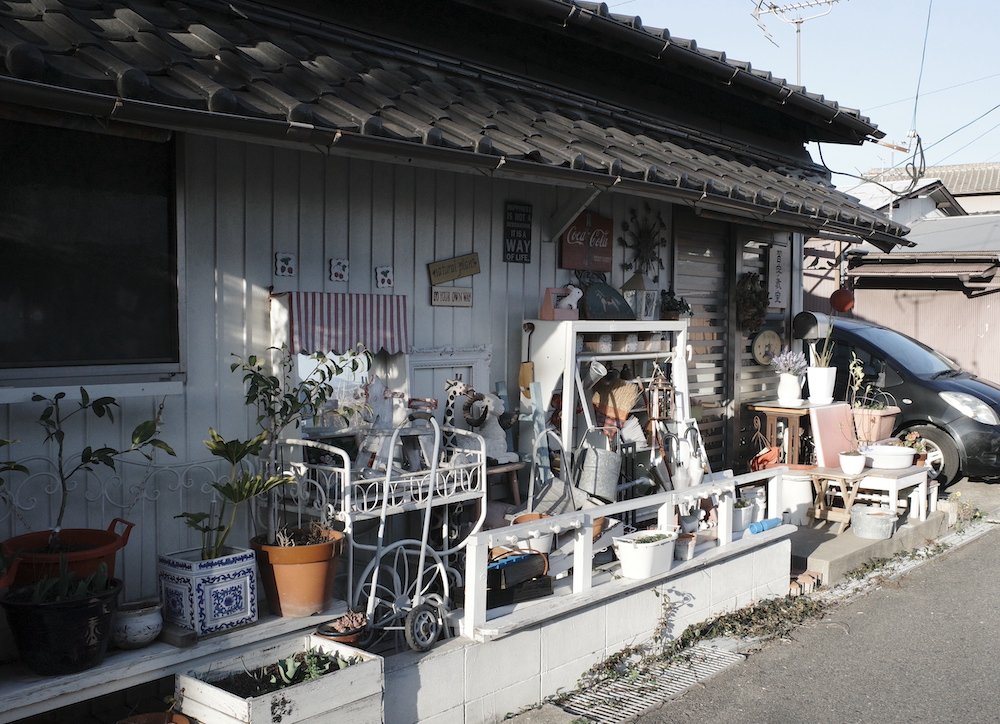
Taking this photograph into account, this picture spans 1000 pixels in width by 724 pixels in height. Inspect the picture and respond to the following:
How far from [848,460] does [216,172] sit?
6.14m

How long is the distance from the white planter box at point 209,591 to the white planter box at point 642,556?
7.33 ft

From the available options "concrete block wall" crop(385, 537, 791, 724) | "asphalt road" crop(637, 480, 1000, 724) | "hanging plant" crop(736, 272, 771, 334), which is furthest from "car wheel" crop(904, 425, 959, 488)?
"concrete block wall" crop(385, 537, 791, 724)

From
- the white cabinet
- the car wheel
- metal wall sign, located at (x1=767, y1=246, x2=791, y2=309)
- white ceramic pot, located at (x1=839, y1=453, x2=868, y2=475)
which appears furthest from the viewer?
the car wheel

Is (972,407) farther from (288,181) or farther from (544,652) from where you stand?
(288,181)

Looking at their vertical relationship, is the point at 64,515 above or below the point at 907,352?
below

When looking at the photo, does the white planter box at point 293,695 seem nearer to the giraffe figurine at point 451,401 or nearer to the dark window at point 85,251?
the dark window at point 85,251

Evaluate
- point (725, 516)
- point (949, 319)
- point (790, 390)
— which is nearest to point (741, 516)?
point (725, 516)

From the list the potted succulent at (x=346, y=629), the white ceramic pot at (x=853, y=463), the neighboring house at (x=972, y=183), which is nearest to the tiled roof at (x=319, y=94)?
the potted succulent at (x=346, y=629)

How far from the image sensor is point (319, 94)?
4.15 meters

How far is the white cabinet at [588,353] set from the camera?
19.5 feet

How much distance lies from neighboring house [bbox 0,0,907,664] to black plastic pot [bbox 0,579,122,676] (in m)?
0.72

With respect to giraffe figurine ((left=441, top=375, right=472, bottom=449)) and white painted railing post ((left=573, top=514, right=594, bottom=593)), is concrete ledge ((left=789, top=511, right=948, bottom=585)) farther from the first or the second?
giraffe figurine ((left=441, top=375, right=472, bottom=449))

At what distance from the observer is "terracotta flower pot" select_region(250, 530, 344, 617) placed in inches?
155

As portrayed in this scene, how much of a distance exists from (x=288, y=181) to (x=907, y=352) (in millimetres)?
9521
